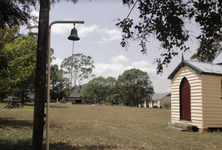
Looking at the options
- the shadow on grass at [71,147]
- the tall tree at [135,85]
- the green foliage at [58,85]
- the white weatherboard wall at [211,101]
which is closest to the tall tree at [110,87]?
the tall tree at [135,85]

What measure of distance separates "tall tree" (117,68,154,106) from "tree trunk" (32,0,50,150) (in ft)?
191

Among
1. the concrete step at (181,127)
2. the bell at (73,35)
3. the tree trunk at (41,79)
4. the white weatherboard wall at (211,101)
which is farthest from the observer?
the concrete step at (181,127)

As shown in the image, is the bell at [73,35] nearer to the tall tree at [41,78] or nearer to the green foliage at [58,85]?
the tall tree at [41,78]

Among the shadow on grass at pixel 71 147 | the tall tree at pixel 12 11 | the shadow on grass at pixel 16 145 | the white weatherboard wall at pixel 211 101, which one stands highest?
the tall tree at pixel 12 11

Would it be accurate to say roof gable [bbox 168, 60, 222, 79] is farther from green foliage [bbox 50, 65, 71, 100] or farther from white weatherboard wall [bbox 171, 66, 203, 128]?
green foliage [bbox 50, 65, 71, 100]

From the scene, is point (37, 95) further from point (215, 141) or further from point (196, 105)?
point (196, 105)

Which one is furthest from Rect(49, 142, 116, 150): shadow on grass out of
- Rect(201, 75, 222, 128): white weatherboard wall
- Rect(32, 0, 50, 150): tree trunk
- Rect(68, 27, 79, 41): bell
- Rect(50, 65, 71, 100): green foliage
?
Rect(50, 65, 71, 100): green foliage

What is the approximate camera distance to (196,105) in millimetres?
11797

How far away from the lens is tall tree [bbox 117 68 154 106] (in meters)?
63.0

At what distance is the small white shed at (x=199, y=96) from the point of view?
37.7 feet

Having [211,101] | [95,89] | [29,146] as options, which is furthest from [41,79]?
[95,89]

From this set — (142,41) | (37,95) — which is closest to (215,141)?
(142,41)

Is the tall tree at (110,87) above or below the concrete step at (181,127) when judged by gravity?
above

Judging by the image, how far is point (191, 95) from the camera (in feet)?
40.1
